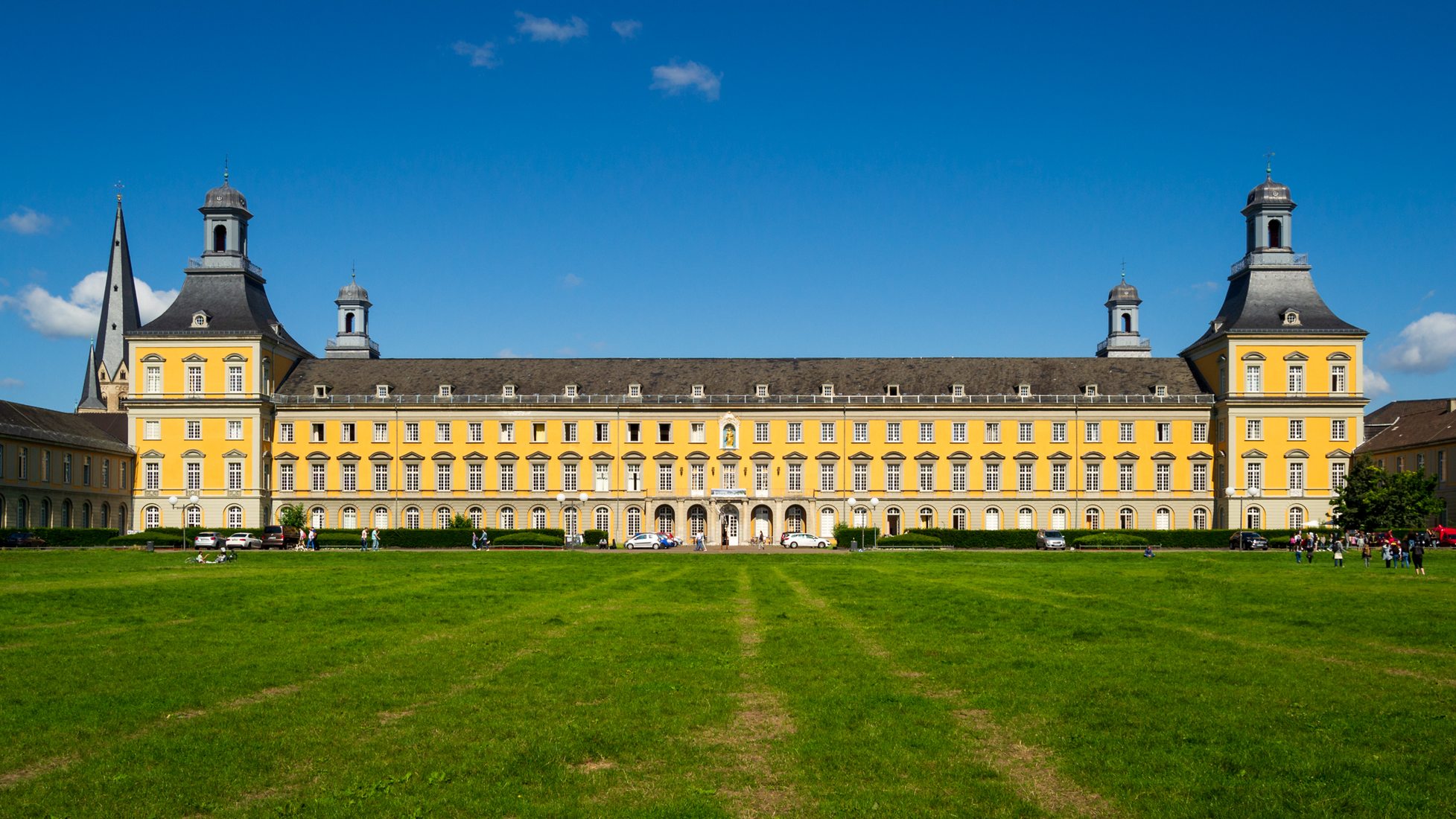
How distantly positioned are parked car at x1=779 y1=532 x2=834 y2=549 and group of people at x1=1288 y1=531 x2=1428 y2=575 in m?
27.5

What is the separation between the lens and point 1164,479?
88.7 meters

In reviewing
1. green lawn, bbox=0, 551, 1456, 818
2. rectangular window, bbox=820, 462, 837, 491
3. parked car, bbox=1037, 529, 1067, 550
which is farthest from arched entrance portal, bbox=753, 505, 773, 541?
green lawn, bbox=0, 551, 1456, 818

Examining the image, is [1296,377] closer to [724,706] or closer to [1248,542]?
[1248,542]

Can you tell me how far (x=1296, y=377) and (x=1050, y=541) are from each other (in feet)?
88.1

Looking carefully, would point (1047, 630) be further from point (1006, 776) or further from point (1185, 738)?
point (1006, 776)

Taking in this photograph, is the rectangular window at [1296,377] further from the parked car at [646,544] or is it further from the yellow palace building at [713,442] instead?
the parked car at [646,544]

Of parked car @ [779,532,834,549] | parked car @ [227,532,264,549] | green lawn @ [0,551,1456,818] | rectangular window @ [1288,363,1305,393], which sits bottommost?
parked car @ [779,532,834,549]

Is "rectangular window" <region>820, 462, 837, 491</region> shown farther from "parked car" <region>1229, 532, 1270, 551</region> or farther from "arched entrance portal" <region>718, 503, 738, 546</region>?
"parked car" <region>1229, 532, 1270, 551</region>

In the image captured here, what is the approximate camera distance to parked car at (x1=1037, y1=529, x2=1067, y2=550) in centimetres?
7156

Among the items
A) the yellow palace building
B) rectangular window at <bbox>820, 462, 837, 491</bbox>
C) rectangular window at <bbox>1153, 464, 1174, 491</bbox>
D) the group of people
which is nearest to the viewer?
the group of people

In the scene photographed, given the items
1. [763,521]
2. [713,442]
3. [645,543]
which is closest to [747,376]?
[713,442]

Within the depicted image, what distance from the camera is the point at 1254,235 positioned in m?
88.1

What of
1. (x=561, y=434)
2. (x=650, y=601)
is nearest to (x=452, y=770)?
(x=650, y=601)

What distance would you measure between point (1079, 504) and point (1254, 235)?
2319 centimetres
